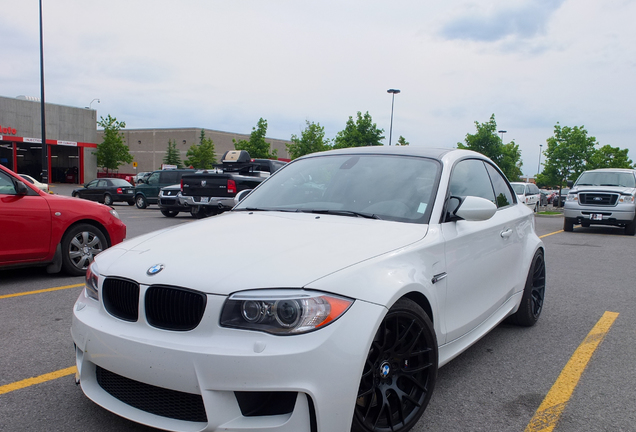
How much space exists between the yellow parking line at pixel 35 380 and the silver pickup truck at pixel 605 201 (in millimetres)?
15226

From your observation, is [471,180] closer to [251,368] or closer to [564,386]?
[564,386]

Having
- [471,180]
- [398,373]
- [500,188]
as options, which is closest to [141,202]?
[500,188]

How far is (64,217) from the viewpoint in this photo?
6.34m

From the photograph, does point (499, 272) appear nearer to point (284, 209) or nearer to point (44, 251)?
point (284, 209)

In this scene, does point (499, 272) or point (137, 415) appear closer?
point (137, 415)

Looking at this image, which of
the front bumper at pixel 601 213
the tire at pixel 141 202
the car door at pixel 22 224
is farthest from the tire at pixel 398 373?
the tire at pixel 141 202

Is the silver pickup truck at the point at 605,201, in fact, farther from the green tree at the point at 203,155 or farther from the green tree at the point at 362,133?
the green tree at the point at 203,155

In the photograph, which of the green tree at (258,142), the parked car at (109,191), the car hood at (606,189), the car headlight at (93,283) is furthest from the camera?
the green tree at (258,142)

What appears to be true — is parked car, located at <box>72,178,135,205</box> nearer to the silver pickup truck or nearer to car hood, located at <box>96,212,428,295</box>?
the silver pickup truck

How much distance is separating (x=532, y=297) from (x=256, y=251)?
3.23 meters

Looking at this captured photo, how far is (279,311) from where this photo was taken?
7.09 ft

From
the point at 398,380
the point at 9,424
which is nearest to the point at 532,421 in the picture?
the point at 398,380

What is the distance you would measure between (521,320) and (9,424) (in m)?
3.96

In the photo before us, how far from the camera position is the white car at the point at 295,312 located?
6.91 feet
